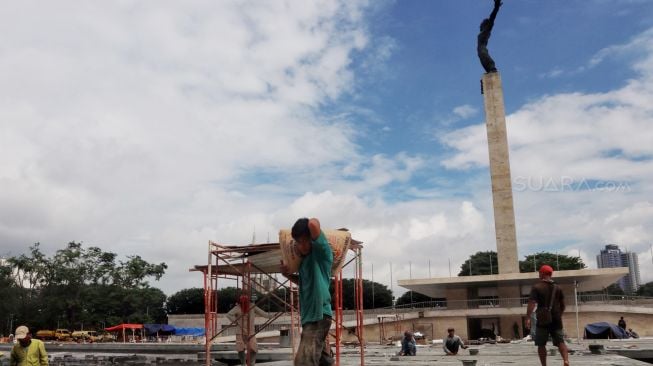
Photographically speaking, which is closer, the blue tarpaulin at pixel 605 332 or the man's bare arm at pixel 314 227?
the man's bare arm at pixel 314 227

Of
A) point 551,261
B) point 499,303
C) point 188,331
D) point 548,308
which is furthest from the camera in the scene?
point 551,261

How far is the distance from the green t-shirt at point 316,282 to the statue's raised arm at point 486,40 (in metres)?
39.4

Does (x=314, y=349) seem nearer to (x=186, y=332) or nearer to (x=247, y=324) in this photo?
(x=247, y=324)

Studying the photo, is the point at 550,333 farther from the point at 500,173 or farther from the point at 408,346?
the point at 500,173

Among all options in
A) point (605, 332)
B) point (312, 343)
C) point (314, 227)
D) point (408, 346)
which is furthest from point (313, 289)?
point (605, 332)

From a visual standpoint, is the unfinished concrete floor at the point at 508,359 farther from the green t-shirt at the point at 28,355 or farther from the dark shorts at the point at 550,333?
the green t-shirt at the point at 28,355

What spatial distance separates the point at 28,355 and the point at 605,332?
23.3 m

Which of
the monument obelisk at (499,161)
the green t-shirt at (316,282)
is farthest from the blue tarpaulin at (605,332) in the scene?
the green t-shirt at (316,282)

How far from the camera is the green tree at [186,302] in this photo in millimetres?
73562

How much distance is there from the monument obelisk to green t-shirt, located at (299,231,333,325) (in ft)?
119

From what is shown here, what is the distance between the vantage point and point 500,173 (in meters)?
40.0

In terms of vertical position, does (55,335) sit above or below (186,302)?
below

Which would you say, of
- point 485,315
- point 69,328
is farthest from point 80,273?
point 485,315

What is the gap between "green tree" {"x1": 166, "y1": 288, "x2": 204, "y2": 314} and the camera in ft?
241
